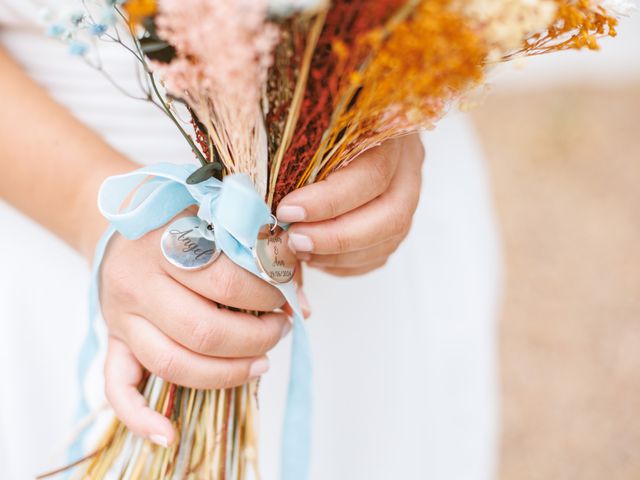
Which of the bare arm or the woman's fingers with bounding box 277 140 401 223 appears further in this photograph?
the bare arm

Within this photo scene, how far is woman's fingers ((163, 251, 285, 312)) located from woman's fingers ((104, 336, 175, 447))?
0.17 meters

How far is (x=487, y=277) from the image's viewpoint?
141 cm

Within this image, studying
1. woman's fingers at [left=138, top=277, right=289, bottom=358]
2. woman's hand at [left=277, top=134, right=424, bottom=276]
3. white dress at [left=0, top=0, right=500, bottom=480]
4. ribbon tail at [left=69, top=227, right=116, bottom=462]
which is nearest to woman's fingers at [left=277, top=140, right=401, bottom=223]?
woman's hand at [left=277, top=134, right=424, bottom=276]

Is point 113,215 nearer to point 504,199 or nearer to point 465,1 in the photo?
point 465,1

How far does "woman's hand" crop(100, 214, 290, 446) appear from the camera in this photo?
2.46 ft

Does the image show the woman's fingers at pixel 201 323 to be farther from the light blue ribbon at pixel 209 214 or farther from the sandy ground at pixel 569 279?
the sandy ground at pixel 569 279

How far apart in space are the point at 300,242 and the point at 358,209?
93 millimetres

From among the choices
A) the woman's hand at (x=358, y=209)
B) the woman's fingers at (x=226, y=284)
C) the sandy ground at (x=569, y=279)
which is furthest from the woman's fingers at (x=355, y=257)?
the sandy ground at (x=569, y=279)

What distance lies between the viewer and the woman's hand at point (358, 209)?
0.73 meters

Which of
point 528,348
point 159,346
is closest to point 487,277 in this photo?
point 159,346

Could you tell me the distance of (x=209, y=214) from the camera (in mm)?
714

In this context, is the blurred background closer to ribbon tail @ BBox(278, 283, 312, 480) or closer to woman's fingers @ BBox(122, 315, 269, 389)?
ribbon tail @ BBox(278, 283, 312, 480)

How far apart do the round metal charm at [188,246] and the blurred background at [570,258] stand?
182 cm

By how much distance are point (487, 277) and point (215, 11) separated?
3.41 feet
